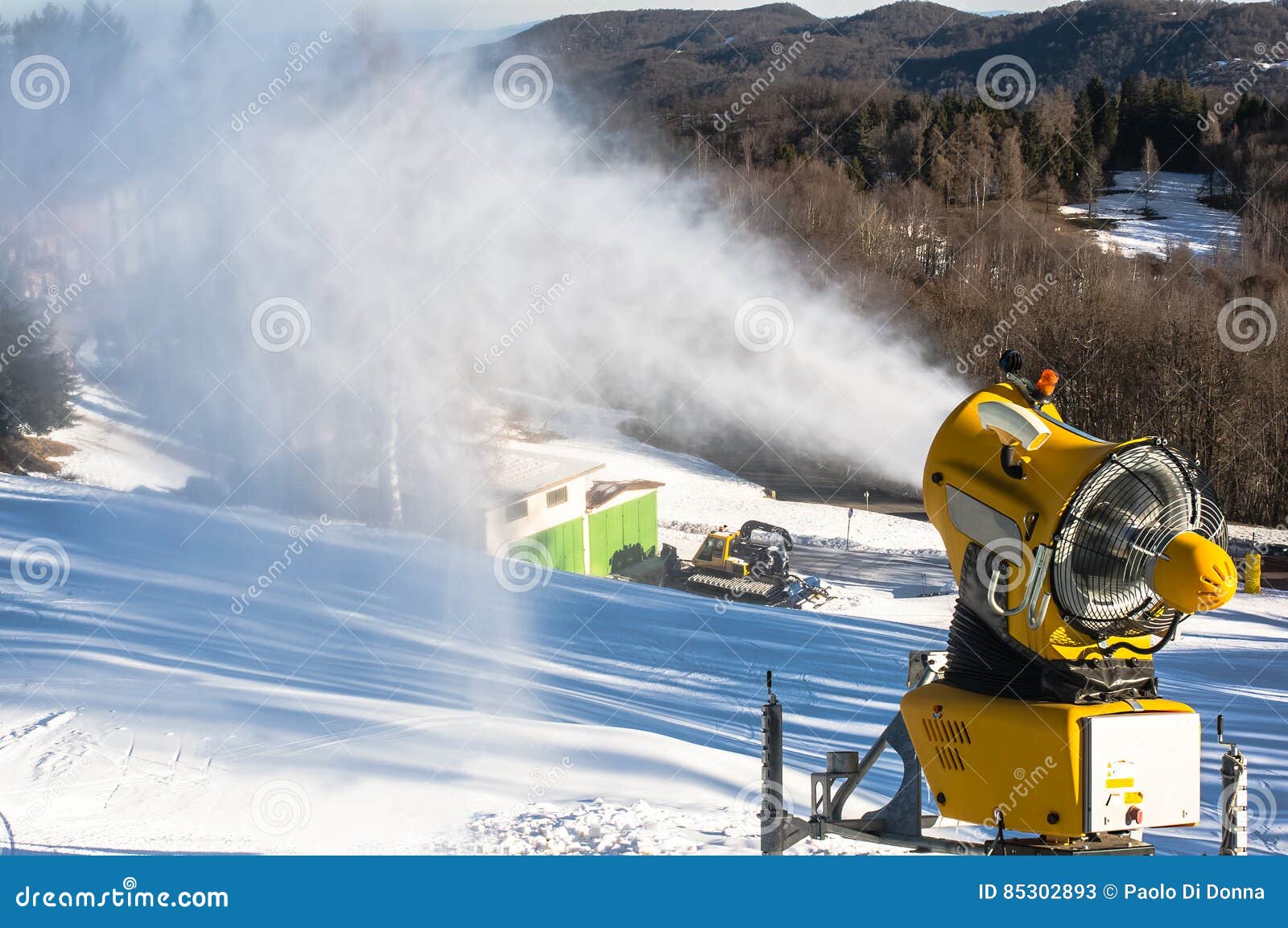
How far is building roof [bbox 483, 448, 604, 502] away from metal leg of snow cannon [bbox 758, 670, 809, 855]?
52.3ft

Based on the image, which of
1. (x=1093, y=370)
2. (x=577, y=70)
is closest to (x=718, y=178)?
(x=577, y=70)

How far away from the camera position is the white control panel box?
10.4 ft

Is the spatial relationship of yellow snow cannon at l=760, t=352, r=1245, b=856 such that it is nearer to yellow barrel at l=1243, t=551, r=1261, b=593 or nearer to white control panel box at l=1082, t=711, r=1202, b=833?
white control panel box at l=1082, t=711, r=1202, b=833

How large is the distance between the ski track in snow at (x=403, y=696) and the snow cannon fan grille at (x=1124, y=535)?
203 centimetres

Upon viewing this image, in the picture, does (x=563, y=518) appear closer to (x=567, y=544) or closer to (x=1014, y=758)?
(x=567, y=544)

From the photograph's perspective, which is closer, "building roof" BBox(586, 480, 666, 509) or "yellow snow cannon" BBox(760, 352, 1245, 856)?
"yellow snow cannon" BBox(760, 352, 1245, 856)

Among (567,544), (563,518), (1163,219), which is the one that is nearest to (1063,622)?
(567,544)

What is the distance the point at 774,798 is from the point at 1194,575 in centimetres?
148

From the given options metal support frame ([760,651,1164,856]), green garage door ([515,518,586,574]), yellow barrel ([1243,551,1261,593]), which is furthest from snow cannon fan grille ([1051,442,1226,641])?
green garage door ([515,518,586,574])

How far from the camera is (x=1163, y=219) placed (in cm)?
7538

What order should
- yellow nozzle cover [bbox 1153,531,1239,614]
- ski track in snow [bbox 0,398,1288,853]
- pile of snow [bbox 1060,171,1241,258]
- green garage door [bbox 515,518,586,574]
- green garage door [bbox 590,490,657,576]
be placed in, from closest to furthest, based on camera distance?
yellow nozzle cover [bbox 1153,531,1239,614] → ski track in snow [bbox 0,398,1288,853] → green garage door [bbox 515,518,586,574] → green garage door [bbox 590,490,657,576] → pile of snow [bbox 1060,171,1241,258]

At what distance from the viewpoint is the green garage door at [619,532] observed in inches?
816

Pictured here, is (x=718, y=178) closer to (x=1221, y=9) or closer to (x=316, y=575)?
(x=316, y=575)

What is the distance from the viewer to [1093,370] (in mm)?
33750
